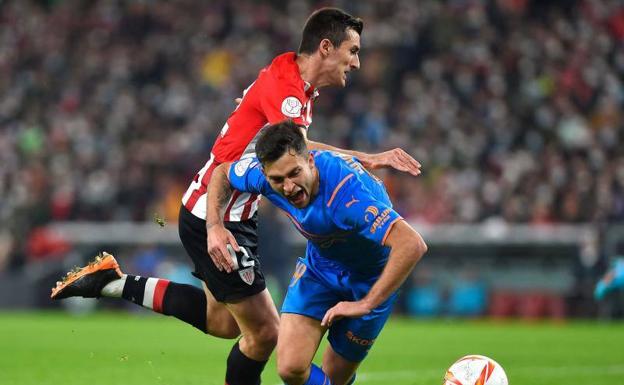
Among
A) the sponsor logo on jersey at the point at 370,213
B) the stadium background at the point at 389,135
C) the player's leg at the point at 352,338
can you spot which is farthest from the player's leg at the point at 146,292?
the stadium background at the point at 389,135

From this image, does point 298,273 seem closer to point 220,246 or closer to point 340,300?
point 340,300

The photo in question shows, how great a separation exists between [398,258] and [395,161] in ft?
1.75

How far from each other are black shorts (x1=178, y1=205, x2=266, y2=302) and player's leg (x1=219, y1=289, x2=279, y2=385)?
63 millimetres

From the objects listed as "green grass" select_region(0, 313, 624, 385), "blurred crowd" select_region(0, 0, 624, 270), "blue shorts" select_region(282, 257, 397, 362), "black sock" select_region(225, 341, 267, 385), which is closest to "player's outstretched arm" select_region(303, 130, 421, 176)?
"blue shorts" select_region(282, 257, 397, 362)

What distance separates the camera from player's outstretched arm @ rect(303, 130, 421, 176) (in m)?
5.73

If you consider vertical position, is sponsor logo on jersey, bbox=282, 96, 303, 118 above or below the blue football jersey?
above

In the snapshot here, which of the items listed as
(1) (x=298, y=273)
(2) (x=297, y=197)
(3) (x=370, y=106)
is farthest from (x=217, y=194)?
(3) (x=370, y=106)

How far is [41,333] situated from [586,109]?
356 inches

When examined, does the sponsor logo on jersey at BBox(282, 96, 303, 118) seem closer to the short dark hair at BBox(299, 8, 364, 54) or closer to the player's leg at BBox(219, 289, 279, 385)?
the short dark hair at BBox(299, 8, 364, 54)

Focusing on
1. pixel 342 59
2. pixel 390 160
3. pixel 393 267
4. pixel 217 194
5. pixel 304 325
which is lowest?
pixel 304 325

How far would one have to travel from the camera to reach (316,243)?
604cm

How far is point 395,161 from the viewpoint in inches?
227

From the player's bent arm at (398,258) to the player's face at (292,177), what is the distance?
466mm

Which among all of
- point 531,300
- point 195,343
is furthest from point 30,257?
point 531,300
